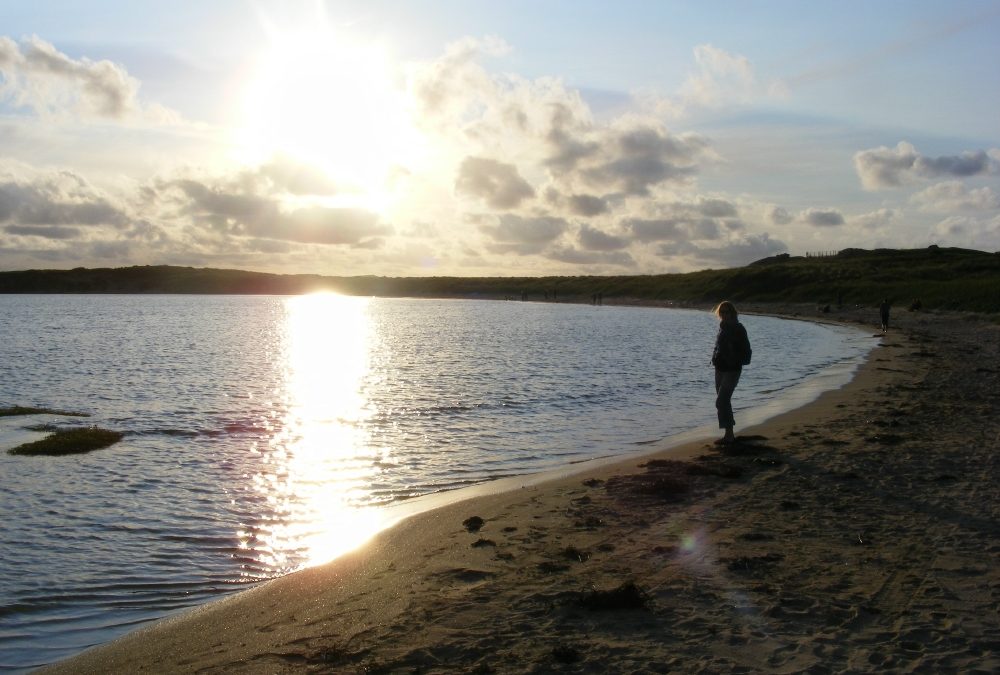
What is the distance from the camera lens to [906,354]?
3722 cm

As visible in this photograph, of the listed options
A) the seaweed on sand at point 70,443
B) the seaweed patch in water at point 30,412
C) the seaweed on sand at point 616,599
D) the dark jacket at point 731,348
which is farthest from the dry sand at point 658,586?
the seaweed patch in water at point 30,412

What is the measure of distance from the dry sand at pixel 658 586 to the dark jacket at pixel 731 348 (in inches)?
85.4

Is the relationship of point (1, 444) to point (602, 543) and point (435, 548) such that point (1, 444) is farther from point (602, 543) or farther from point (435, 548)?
point (602, 543)

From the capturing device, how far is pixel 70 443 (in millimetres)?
17484

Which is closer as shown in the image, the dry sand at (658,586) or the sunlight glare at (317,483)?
the dry sand at (658,586)

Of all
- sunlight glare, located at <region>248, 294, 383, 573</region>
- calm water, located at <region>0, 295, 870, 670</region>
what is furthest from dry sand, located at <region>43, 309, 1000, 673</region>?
→ calm water, located at <region>0, 295, 870, 670</region>

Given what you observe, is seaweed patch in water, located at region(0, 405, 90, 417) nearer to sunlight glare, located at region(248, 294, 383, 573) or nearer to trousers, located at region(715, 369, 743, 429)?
sunlight glare, located at region(248, 294, 383, 573)

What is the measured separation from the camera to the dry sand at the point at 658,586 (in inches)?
248

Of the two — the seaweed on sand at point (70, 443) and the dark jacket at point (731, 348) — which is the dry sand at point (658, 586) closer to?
the dark jacket at point (731, 348)

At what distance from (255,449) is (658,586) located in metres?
12.4

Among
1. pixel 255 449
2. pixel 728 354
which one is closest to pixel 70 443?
pixel 255 449

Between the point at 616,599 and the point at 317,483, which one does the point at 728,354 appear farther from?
the point at 616,599

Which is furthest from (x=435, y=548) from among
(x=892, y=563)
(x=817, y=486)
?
(x=817, y=486)

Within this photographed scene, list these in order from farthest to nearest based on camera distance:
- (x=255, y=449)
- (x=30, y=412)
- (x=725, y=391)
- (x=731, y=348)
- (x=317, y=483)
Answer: (x=30, y=412)
(x=255, y=449)
(x=725, y=391)
(x=731, y=348)
(x=317, y=483)
